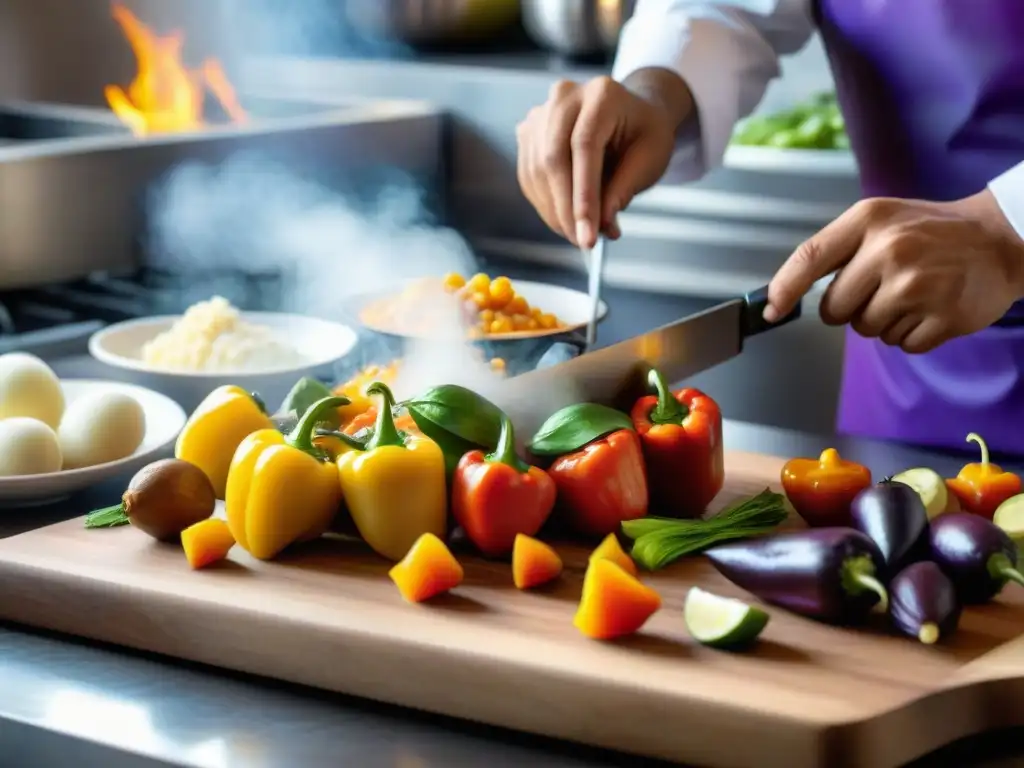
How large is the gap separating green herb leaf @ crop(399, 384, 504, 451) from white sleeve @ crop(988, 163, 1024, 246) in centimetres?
57

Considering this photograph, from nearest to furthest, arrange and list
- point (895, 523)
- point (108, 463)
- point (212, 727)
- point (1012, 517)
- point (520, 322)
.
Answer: point (212, 727), point (895, 523), point (1012, 517), point (108, 463), point (520, 322)

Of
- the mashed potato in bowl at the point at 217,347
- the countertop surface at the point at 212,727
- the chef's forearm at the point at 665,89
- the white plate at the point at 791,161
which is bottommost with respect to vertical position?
the countertop surface at the point at 212,727

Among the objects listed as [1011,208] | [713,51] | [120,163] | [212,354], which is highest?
[713,51]

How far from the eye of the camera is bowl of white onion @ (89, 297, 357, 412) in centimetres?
166

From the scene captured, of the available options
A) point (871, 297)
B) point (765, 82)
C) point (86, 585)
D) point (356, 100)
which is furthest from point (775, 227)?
point (86, 585)

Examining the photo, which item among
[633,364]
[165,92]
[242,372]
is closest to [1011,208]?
[633,364]

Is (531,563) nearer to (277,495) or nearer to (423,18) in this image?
(277,495)

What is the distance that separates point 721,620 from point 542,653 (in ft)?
0.43

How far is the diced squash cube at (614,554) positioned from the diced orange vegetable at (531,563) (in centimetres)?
4

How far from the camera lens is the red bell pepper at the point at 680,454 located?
1.36 m

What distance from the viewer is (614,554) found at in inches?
47.0

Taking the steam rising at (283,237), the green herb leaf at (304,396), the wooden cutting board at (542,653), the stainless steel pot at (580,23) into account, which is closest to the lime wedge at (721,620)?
the wooden cutting board at (542,653)

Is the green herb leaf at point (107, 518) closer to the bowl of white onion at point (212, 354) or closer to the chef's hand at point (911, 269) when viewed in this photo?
the bowl of white onion at point (212, 354)

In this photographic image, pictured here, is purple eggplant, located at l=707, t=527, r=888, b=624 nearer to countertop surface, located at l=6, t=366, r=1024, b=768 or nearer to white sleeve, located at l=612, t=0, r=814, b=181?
countertop surface, located at l=6, t=366, r=1024, b=768
